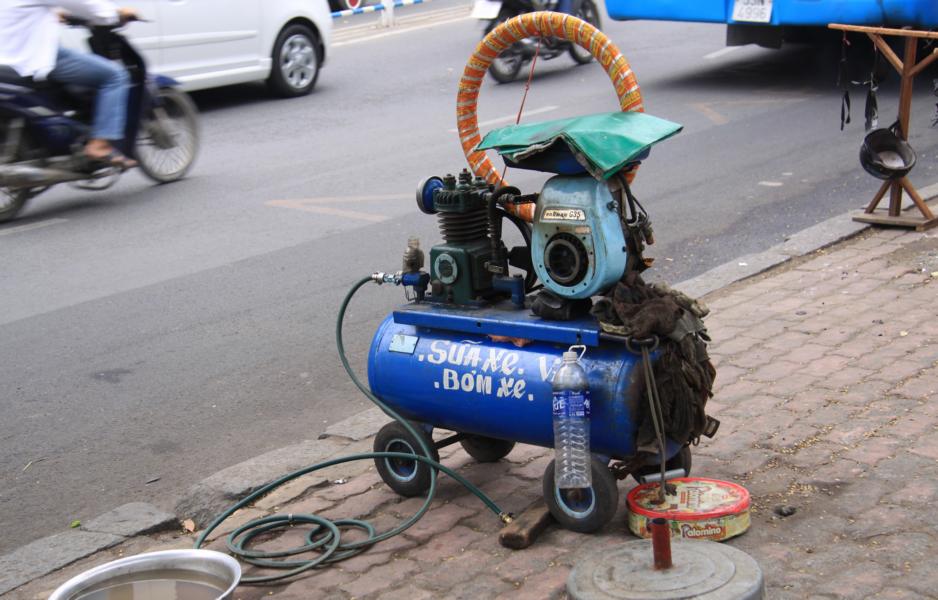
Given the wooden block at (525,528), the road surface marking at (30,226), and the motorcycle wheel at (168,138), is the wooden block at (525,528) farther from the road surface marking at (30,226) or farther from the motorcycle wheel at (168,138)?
the motorcycle wheel at (168,138)

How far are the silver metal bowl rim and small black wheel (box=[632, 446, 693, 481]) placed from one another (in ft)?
4.60

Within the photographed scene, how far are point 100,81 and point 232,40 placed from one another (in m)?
3.54

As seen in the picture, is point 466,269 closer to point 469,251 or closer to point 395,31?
point 469,251

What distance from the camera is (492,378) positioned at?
12.1 feet

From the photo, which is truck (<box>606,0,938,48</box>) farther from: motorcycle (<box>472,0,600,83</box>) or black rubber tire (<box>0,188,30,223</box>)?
black rubber tire (<box>0,188,30,223</box>)

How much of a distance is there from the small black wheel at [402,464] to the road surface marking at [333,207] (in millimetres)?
4126

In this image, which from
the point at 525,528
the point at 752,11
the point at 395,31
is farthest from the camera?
the point at 395,31

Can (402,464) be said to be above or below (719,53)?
above

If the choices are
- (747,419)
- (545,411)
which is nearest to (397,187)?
(747,419)

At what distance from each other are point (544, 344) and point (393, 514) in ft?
2.79

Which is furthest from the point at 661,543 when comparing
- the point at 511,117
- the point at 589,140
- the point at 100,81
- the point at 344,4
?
the point at 344,4

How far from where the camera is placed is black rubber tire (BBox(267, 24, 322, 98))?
12.5 m

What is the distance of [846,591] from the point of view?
124 inches

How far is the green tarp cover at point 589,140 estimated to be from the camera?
3.42 meters
